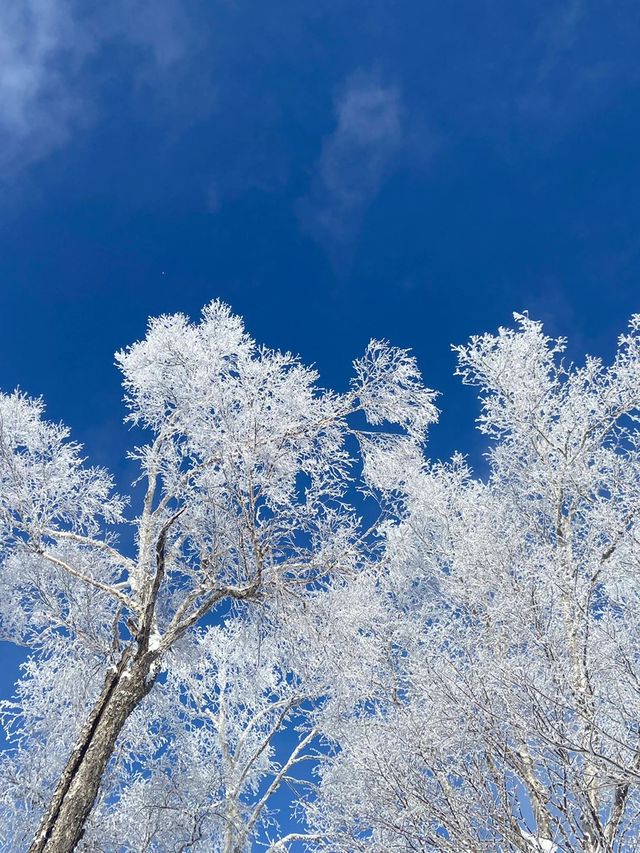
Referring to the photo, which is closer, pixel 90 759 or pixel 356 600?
pixel 90 759

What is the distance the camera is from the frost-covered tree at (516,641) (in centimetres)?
590

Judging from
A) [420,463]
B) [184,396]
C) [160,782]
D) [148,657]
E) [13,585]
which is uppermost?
[420,463]

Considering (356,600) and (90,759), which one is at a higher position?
(356,600)

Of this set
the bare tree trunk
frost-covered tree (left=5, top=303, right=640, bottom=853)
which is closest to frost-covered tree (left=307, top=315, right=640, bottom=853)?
frost-covered tree (left=5, top=303, right=640, bottom=853)

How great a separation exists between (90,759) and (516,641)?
4.79 metres

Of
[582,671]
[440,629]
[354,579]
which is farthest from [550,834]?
[354,579]

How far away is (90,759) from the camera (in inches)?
247

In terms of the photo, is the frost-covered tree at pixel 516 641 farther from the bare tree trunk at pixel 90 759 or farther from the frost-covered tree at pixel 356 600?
the bare tree trunk at pixel 90 759

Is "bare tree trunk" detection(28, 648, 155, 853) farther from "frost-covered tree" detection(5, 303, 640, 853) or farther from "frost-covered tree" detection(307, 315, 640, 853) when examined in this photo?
"frost-covered tree" detection(307, 315, 640, 853)

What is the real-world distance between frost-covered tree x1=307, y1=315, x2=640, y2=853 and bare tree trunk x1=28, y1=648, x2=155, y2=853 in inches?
114

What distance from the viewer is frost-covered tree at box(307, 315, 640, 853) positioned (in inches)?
232

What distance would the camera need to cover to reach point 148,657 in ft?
23.2

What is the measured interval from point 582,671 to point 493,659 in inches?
35.7

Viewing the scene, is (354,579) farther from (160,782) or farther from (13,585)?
(160,782)
